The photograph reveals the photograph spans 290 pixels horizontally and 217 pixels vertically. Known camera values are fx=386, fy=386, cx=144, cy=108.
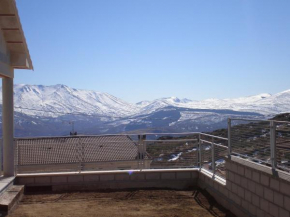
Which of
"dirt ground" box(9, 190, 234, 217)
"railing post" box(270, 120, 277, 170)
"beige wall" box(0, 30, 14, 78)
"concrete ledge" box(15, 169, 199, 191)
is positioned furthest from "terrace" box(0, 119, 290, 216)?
"beige wall" box(0, 30, 14, 78)

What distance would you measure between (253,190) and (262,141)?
0.86 metres

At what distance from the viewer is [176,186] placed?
1020 cm

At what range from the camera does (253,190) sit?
6.61 meters

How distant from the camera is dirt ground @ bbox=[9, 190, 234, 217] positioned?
25.7ft

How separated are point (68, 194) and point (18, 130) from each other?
469ft

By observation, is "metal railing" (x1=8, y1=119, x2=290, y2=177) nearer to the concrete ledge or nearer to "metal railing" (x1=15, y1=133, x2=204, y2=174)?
"metal railing" (x1=15, y1=133, x2=204, y2=174)

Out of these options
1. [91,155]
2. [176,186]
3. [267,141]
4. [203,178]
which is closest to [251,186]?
[267,141]

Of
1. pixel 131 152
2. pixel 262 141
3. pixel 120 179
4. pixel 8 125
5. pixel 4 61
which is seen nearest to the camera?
pixel 262 141

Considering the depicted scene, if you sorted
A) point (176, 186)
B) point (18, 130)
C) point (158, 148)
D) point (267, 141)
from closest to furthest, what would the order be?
1. point (267, 141)
2. point (176, 186)
3. point (158, 148)
4. point (18, 130)

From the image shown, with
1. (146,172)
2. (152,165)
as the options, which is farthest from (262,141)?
(152,165)

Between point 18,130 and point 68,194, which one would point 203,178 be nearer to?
point 68,194

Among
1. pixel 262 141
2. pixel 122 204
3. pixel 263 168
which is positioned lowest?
pixel 122 204

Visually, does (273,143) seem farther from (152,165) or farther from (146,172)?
(152,165)

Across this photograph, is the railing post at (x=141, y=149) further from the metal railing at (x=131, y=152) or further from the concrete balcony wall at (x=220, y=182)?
the concrete balcony wall at (x=220, y=182)
